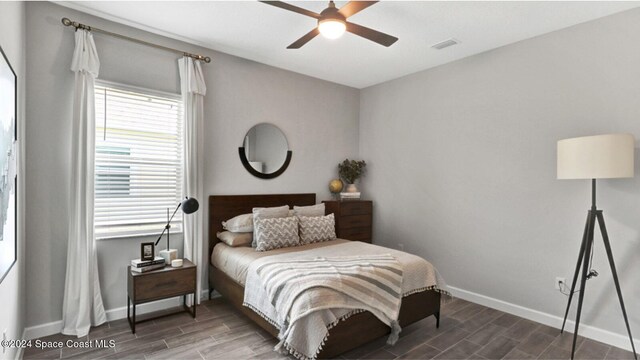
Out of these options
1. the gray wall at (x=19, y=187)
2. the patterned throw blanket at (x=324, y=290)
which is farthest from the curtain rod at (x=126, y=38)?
the patterned throw blanket at (x=324, y=290)

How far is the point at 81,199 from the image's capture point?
286 cm

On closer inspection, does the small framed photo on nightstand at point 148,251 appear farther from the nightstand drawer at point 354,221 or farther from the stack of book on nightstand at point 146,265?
the nightstand drawer at point 354,221

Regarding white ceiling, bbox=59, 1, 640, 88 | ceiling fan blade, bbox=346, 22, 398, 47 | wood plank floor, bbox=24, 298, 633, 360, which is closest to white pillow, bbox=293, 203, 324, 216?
wood plank floor, bbox=24, 298, 633, 360

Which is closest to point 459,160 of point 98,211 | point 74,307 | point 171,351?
point 171,351

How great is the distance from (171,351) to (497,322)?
2.99 metres

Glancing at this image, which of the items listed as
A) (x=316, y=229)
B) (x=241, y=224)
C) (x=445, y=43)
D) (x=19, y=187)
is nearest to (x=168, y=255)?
(x=241, y=224)

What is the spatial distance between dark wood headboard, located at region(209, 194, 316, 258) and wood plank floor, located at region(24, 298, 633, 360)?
93cm

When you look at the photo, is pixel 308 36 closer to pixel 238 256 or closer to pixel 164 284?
pixel 238 256

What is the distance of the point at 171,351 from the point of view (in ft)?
8.52

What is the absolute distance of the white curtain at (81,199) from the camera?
2828 millimetres

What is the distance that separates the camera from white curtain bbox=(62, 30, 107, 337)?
283cm

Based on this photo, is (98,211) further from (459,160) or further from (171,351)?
(459,160)

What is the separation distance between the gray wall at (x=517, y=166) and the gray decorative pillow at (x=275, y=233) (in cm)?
173

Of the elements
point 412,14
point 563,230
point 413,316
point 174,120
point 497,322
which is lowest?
point 497,322
